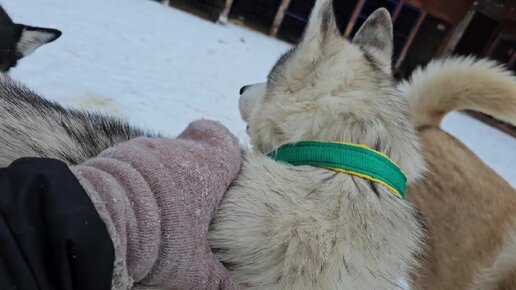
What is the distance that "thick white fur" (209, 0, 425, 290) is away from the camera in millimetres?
913

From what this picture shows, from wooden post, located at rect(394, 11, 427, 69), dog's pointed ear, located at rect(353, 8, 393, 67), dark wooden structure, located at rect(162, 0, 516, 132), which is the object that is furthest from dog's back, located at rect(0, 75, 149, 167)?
wooden post, located at rect(394, 11, 427, 69)

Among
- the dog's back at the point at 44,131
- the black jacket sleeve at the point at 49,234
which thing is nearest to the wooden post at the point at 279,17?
the dog's back at the point at 44,131

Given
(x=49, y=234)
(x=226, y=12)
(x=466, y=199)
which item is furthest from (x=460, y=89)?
(x=226, y=12)

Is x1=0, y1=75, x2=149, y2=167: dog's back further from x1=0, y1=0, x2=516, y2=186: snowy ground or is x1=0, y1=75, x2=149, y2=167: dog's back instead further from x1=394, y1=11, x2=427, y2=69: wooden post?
x1=394, y1=11, x2=427, y2=69: wooden post

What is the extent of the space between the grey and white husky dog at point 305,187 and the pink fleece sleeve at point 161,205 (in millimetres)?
85

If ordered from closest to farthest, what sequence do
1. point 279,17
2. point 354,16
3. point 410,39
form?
point 279,17, point 354,16, point 410,39

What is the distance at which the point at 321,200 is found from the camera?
0.97m

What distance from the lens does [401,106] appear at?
4.44 ft

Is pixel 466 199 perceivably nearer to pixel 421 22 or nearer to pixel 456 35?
pixel 421 22

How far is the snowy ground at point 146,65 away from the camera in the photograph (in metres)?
3.35

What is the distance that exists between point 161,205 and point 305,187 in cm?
38

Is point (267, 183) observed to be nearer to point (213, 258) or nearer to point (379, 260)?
point (213, 258)

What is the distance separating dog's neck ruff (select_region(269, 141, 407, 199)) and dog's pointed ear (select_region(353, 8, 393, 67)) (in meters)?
0.74

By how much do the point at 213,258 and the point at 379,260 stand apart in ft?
1.36
